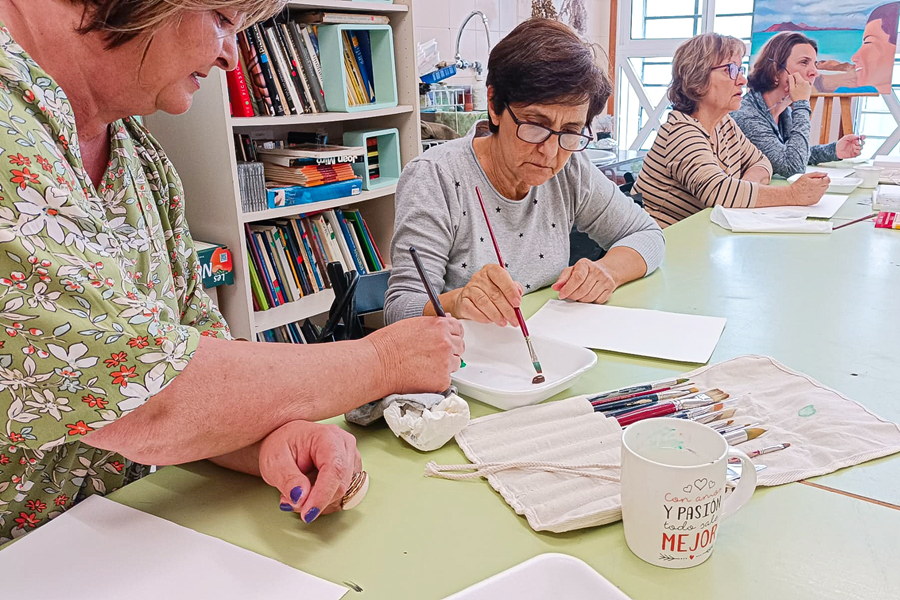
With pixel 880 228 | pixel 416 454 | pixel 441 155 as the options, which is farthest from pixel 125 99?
pixel 880 228

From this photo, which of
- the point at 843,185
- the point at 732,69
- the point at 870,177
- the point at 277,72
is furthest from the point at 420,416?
the point at 870,177

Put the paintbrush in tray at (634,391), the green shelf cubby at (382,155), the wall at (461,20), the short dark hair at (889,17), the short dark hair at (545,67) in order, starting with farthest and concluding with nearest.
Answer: the short dark hair at (889,17), the wall at (461,20), the green shelf cubby at (382,155), the short dark hair at (545,67), the paintbrush in tray at (634,391)

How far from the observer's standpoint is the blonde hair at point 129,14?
2.34 ft

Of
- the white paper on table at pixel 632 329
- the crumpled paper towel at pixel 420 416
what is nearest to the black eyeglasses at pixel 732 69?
the white paper on table at pixel 632 329

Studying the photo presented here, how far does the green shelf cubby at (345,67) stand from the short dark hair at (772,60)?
1.67m

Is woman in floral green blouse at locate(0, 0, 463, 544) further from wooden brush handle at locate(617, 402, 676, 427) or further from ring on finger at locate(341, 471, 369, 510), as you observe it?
wooden brush handle at locate(617, 402, 676, 427)

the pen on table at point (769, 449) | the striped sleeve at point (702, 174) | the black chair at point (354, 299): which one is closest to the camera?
the pen on table at point (769, 449)

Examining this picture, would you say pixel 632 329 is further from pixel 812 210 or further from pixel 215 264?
pixel 215 264

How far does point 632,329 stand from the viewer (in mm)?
1303

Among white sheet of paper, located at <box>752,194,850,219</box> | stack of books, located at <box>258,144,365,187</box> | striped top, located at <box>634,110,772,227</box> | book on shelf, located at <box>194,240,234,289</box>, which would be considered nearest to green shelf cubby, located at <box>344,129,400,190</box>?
stack of books, located at <box>258,144,365,187</box>

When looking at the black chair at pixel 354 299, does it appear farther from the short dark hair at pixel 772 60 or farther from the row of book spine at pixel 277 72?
the short dark hair at pixel 772 60

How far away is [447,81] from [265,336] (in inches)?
66.7

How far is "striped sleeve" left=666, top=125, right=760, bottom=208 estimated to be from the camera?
2.39m

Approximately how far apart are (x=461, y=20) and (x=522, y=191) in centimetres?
238
